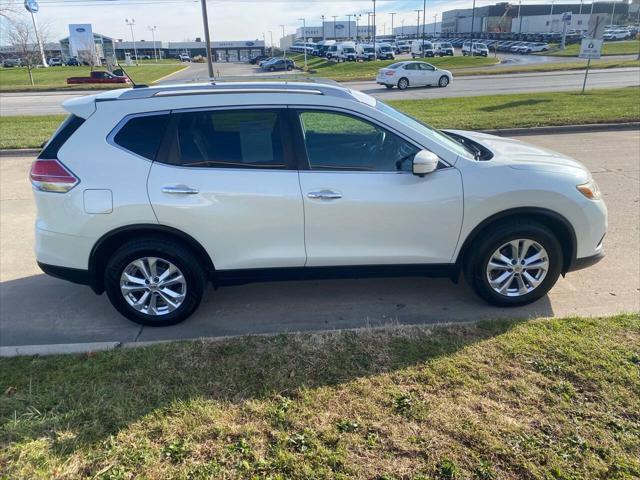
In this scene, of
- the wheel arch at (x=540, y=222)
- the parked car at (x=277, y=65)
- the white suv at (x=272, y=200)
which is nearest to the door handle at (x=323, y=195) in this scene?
the white suv at (x=272, y=200)

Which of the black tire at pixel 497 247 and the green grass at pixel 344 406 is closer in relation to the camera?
the green grass at pixel 344 406

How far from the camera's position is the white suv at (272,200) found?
378 centimetres

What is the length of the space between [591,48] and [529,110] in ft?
20.8

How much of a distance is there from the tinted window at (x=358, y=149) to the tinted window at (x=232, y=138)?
258 millimetres

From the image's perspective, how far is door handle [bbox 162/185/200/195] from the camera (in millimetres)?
3750

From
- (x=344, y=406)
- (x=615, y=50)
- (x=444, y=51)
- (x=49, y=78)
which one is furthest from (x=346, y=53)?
(x=344, y=406)

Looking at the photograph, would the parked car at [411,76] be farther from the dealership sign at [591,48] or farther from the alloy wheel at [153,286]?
the alloy wheel at [153,286]

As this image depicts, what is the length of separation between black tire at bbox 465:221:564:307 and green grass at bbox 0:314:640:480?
0.39 metres

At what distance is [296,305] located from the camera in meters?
4.43

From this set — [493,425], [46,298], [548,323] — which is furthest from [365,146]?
[46,298]

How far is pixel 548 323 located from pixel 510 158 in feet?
4.51

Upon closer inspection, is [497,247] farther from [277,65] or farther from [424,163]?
[277,65]

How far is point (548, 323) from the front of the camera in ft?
12.4

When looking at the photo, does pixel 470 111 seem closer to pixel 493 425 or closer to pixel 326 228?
pixel 326 228
